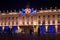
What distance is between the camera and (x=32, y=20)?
75812 millimetres

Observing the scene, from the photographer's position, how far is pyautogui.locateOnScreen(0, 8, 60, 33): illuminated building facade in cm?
7046

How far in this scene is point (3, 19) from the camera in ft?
275

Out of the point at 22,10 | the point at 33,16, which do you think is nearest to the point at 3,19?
the point at 22,10

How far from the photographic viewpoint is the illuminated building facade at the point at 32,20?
7046 cm

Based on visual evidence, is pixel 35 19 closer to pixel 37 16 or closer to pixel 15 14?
pixel 37 16

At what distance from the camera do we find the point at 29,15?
7700cm

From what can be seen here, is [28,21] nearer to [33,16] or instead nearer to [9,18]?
[33,16]

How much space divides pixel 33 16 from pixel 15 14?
29.9ft

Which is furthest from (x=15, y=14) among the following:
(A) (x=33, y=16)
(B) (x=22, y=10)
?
(A) (x=33, y=16)

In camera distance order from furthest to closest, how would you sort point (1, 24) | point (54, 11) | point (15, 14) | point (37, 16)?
point (1, 24) → point (15, 14) → point (37, 16) → point (54, 11)

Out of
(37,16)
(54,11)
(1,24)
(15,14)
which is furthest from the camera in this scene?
(1,24)

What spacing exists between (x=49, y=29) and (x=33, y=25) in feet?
25.1

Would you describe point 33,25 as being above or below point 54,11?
below

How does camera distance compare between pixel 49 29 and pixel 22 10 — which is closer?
pixel 49 29
